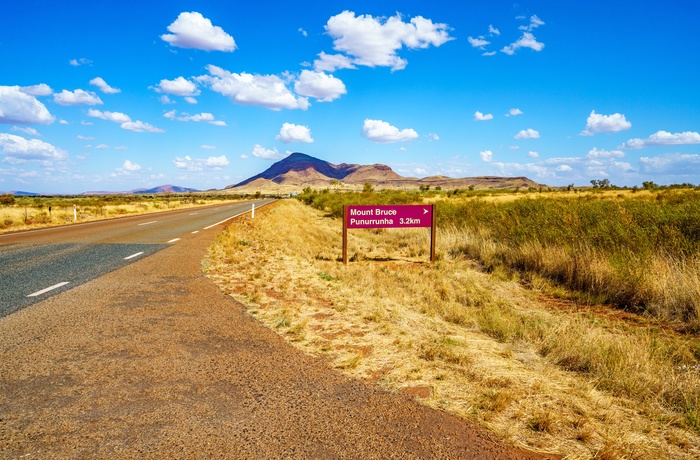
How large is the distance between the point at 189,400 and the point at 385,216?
30.3 ft

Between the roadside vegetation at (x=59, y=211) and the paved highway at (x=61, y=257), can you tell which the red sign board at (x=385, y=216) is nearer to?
the paved highway at (x=61, y=257)

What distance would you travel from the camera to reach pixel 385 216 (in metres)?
12.2

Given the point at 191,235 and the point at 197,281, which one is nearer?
the point at 197,281

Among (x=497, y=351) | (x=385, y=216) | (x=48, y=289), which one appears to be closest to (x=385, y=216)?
(x=385, y=216)

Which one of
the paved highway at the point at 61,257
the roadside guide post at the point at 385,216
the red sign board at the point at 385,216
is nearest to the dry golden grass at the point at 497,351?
the roadside guide post at the point at 385,216

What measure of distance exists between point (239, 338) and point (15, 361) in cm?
221

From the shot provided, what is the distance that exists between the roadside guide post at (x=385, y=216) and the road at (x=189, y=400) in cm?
641

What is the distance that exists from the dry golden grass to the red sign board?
2027 mm

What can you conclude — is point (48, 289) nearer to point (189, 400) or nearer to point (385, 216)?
point (189, 400)

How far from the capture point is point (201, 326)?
5449 mm

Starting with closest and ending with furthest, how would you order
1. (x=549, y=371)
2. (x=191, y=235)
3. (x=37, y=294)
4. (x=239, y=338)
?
(x=549, y=371) → (x=239, y=338) → (x=37, y=294) → (x=191, y=235)

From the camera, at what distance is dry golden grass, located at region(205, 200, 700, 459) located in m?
3.29

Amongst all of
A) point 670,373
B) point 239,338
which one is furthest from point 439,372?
point 670,373

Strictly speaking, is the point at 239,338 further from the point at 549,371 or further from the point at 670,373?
the point at 670,373
